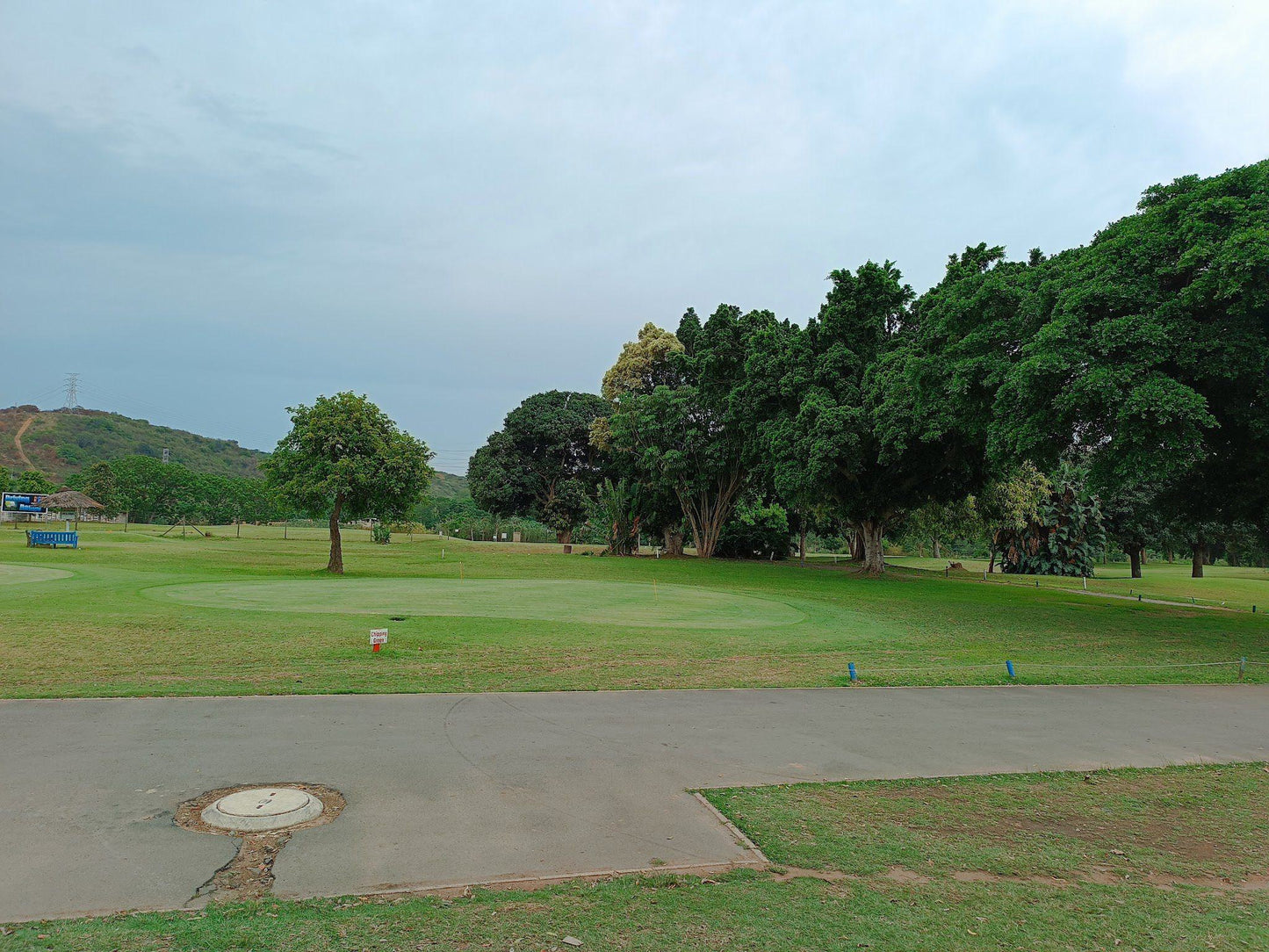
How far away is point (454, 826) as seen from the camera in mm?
5328

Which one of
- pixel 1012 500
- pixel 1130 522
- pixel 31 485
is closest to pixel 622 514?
pixel 1012 500

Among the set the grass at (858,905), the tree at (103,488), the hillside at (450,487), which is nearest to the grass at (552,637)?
the grass at (858,905)

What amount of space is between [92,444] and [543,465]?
10826 centimetres

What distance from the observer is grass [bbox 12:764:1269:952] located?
3.86m

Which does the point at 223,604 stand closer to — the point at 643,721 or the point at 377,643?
→ the point at 377,643

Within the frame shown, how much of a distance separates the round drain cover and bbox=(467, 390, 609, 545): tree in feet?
185

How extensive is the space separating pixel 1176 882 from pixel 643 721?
4.95 meters

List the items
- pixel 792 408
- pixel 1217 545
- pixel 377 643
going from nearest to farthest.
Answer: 1. pixel 377 643
2. pixel 792 408
3. pixel 1217 545

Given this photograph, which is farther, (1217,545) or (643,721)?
(1217,545)

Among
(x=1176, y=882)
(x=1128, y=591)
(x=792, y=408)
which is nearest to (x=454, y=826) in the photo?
(x=1176, y=882)

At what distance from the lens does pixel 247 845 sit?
4961mm

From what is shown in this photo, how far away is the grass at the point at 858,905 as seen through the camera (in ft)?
12.7

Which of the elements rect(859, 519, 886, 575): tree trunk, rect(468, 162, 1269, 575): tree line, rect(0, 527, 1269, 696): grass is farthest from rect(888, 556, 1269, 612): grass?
rect(0, 527, 1269, 696): grass

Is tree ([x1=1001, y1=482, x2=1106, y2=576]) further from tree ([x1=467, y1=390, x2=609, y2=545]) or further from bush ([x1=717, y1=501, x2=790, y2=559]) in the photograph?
tree ([x1=467, y1=390, x2=609, y2=545])
